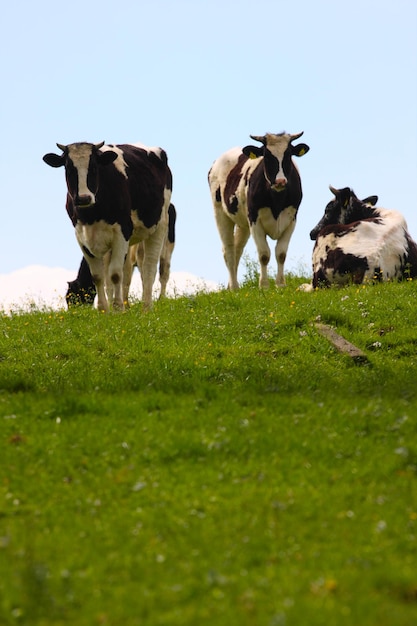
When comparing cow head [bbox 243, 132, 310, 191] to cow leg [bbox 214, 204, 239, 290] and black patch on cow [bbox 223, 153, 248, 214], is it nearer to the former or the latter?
black patch on cow [bbox 223, 153, 248, 214]

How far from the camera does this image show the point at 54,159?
22609mm

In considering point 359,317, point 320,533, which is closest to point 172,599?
point 320,533

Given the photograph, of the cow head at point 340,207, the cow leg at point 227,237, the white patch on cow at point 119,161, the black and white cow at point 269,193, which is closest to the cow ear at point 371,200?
the cow head at point 340,207

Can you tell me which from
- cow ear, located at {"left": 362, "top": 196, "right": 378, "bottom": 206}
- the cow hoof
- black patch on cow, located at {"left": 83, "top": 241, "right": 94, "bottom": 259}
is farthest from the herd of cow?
cow ear, located at {"left": 362, "top": 196, "right": 378, "bottom": 206}

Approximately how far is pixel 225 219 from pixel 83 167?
26.7 feet

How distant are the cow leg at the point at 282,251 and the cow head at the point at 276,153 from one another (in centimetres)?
151

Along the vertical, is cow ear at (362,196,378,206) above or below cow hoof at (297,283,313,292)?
above

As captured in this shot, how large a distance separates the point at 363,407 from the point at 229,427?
1919 millimetres

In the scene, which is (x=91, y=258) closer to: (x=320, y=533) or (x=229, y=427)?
(x=229, y=427)

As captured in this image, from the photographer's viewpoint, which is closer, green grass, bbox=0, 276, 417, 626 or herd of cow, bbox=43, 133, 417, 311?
green grass, bbox=0, 276, 417, 626

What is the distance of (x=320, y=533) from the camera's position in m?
8.57

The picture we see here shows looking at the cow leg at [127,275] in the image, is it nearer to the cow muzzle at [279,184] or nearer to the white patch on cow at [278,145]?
the cow muzzle at [279,184]

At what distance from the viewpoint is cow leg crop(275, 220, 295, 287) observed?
85.0 ft

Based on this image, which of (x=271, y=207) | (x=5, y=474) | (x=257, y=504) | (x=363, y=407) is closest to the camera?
(x=257, y=504)
